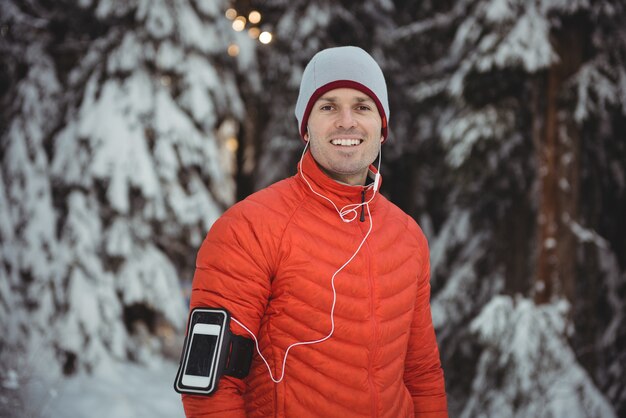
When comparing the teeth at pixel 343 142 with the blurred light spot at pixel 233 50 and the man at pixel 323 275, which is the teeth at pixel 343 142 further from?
the blurred light spot at pixel 233 50

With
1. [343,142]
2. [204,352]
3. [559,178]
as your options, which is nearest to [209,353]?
[204,352]

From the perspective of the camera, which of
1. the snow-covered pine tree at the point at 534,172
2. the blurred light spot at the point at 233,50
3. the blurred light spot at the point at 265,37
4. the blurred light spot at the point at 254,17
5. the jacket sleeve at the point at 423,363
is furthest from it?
the blurred light spot at the point at 254,17

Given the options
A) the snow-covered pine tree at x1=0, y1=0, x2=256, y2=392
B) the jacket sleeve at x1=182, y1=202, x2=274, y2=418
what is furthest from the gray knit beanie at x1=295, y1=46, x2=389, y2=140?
the snow-covered pine tree at x1=0, y1=0, x2=256, y2=392

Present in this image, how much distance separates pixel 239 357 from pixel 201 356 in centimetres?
13

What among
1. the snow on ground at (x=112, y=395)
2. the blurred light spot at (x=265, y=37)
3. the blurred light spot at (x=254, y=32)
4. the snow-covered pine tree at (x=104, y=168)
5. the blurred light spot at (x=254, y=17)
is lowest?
the snow on ground at (x=112, y=395)

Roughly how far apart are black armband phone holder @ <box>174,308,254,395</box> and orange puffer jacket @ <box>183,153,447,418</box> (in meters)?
0.04

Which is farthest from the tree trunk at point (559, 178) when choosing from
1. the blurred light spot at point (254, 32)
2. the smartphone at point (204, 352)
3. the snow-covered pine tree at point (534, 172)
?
the blurred light spot at point (254, 32)

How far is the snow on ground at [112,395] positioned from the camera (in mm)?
5445

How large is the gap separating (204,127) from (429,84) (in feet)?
12.6

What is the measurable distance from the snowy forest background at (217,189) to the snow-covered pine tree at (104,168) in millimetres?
28

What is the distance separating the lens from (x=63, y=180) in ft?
23.9

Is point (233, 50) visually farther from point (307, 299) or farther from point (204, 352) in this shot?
point (204, 352)

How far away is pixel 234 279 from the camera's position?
180cm

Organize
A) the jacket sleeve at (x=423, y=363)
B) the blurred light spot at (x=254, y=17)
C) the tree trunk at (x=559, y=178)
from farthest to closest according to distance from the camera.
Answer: the blurred light spot at (x=254, y=17) → the tree trunk at (x=559, y=178) → the jacket sleeve at (x=423, y=363)
